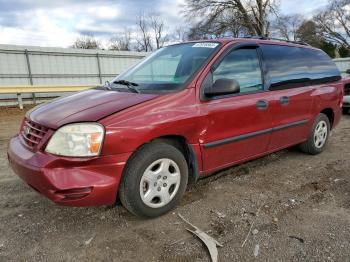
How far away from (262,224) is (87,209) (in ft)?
5.69

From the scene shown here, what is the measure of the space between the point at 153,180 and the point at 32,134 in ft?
3.94

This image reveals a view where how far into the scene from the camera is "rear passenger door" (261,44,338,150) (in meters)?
4.29

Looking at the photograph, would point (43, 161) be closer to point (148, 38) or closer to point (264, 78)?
point (264, 78)

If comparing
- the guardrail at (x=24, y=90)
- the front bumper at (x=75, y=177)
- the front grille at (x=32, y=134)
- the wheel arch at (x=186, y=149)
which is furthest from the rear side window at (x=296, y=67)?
the guardrail at (x=24, y=90)

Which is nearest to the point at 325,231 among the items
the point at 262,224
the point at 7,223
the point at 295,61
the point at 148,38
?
the point at 262,224

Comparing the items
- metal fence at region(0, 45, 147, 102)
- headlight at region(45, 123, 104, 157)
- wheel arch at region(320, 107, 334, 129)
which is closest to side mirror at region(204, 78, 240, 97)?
headlight at region(45, 123, 104, 157)

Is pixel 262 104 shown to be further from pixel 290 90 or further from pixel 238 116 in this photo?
pixel 290 90

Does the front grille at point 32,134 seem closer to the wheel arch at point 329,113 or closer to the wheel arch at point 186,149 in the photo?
the wheel arch at point 186,149

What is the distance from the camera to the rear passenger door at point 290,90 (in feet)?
14.1

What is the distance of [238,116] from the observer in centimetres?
376

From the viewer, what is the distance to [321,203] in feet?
11.5

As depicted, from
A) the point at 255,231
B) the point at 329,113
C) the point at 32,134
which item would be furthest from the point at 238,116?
the point at 329,113

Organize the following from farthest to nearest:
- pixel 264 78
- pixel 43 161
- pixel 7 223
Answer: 1. pixel 264 78
2. pixel 7 223
3. pixel 43 161

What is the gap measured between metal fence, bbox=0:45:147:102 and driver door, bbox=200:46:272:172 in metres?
12.7
